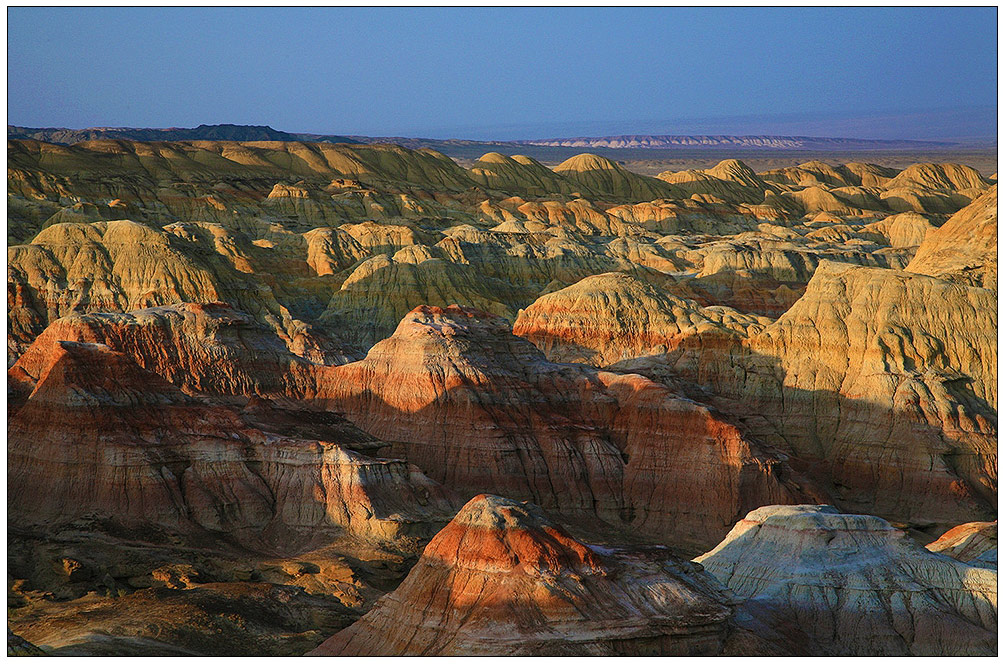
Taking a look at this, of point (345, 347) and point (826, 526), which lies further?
point (345, 347)

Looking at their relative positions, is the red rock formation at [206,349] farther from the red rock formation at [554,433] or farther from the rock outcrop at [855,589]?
the rock outcrop at [855,589]

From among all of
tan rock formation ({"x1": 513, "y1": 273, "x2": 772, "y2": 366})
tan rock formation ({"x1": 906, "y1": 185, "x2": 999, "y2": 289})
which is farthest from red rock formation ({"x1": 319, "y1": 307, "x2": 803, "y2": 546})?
tan rock formation ({"x1": 906, "y1": 185, "x2": 999, "y2": 289})

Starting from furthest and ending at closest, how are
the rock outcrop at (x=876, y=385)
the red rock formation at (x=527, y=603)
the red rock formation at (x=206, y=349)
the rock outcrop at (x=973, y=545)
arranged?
the red rock formation at (x=206, y=349) < the rock outcrop at (x=876, y=385) < the rock outcrop at (x=973, y=545) < the red rock formation at (x=527, y=603)

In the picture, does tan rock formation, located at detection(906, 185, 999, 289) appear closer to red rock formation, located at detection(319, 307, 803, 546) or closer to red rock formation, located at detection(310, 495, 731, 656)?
red rock formation, located at detection(319, 307, 803, 546)

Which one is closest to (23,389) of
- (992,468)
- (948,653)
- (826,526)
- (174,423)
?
(174,423)

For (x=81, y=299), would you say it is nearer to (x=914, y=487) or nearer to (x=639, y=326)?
(x=639, y=326)

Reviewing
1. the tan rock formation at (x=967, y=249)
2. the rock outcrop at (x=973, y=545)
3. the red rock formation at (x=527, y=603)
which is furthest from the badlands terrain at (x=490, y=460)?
the tan rock formation at (x=967, y=249)
